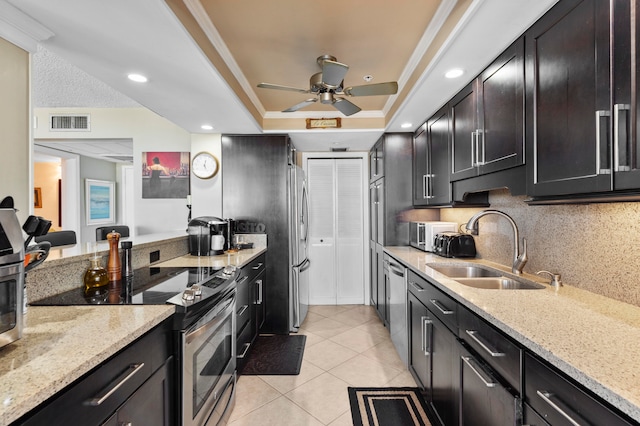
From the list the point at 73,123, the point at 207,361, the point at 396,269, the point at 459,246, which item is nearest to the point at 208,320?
the point at 207,361

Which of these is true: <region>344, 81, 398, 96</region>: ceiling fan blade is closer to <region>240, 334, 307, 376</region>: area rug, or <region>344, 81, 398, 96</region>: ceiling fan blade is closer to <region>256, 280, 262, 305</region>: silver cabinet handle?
<region>256, 280, 262, 305</region>: silver cabinet handle

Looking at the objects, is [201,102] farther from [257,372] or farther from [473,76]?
[257,372]

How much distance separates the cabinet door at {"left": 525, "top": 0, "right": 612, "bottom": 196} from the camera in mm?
1087

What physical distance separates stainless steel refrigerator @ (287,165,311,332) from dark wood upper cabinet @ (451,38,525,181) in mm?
1788

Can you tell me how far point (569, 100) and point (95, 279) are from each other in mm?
2323

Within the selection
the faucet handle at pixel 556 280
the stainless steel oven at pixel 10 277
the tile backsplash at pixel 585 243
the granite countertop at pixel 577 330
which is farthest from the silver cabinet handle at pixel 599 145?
the stainless steel oven at pixel 10 277

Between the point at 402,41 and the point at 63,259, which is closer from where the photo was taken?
the point at 63,259

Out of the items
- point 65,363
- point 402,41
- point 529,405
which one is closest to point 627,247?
point 529,405

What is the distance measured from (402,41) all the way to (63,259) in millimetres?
2349

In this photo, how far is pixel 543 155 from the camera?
4.61 ft

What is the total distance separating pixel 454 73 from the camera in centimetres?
198

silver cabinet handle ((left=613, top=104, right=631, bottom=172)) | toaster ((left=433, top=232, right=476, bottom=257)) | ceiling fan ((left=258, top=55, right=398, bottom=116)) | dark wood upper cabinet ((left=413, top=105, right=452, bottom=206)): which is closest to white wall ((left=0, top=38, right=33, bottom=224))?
ceiling fan ((left=258, top=55, right=398, bottom=116))

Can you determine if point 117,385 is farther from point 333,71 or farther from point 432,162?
point 432,162

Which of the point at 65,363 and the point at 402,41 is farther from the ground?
the point at 402,41
